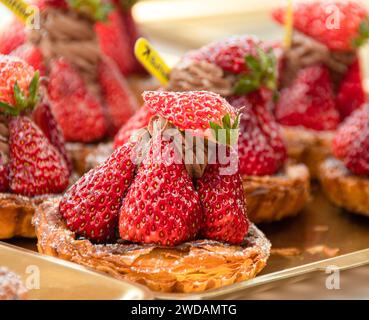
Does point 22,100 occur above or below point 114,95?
above

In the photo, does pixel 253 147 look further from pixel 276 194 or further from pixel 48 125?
pixel 48 125

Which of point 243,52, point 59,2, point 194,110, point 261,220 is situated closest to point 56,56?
point 59,2

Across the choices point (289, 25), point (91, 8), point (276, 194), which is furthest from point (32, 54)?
point (289, 25)

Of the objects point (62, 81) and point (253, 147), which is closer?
point (253, 147)

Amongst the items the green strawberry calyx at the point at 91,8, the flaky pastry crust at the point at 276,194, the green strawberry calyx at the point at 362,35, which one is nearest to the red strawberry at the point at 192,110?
the flaky pastry crust at the point at 276,194

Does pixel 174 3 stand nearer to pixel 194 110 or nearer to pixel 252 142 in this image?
pixel 252 142

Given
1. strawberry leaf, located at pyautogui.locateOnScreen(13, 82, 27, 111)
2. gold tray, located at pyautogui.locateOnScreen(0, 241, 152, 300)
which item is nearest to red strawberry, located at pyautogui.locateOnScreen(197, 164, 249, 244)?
gold tray, located at pyautogui.locateOnScreen(0, 241, 152, 300)

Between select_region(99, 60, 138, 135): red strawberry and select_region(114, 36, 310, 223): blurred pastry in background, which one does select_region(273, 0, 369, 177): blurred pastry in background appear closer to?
select_region(114, 36, 310, 223): blurred pastry in background
